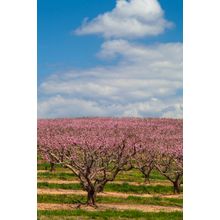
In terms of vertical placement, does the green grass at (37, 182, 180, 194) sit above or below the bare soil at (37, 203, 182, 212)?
above

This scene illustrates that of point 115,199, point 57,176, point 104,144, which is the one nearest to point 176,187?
point 115,199

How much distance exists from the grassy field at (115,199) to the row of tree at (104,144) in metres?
0.26

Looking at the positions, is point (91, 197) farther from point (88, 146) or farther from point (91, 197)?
point (88, 146)

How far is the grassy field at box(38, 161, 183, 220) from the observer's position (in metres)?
6.79

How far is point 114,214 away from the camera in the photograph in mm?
6777

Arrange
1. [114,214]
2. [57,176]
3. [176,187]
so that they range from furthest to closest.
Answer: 1. [57,176]
2. [176,187]
3. [114,214]

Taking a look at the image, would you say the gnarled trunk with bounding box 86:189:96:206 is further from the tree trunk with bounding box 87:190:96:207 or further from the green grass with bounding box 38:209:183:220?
the green grass with bounding box 38:209:183:220

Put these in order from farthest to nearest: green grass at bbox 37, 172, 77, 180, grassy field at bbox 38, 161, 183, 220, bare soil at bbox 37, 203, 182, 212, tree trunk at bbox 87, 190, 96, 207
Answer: green grass at bbox 37, 172, 77, 180
tree trunk at bbox 87, 190, 96, 207
bare soil at bbox 37, 203, 182, 212
grassy field at bbox 38, 161, 183, 220

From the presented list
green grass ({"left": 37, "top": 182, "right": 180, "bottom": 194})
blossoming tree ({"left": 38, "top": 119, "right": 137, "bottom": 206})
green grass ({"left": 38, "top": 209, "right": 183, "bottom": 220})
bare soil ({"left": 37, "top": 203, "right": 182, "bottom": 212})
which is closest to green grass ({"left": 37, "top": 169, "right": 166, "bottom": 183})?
green grass ({"left": 37, "top": 182, "right": 180, "bottom": 194})

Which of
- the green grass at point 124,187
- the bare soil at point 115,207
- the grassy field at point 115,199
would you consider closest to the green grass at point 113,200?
the grassy field at point 115,199

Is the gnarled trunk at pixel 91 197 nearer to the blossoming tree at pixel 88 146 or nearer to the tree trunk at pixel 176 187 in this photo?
the blossoming tree at pixel 88 146

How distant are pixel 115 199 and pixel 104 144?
787mm
